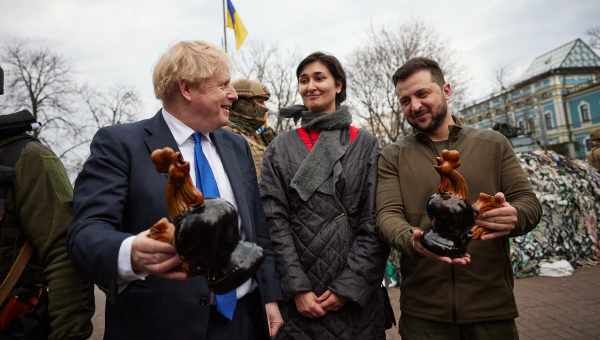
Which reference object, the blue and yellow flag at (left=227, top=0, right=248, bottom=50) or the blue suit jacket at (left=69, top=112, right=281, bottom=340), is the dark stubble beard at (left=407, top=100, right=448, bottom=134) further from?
the blue and yellow flag at (left=227, top=0, right=248, bottom=50)

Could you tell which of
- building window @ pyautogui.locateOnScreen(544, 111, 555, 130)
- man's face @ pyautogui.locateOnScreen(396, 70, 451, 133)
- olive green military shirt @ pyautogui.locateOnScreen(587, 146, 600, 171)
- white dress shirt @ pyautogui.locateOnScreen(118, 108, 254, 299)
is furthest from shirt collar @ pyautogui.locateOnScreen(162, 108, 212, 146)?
building window @ pyautogui.locateOnScreen(544, 111, 555, 130)

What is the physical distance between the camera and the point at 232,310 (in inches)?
70.7

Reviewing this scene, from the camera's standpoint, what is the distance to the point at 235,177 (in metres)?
1.99

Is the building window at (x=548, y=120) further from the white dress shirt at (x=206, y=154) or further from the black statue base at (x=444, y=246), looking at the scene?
the white dress shirt at (x=206, y=154)

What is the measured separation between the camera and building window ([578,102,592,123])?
Result: 47.3 metres

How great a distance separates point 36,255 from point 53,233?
213 mm

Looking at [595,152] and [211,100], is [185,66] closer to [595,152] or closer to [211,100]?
[211,100]

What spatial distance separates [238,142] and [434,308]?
148 cm

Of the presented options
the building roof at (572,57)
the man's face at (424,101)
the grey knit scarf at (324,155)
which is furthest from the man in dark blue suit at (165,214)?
the building roof at (572,57)

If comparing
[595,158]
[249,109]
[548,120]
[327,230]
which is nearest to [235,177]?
[327,230]

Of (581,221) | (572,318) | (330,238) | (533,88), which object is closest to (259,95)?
(330,238)

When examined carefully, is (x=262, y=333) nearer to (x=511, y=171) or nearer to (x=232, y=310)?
(x=232, y=310)

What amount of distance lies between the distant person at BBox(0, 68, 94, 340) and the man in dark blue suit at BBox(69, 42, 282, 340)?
27 centimetres

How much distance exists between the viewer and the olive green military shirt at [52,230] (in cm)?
176
